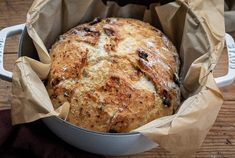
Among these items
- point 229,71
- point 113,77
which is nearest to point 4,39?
point 113,77

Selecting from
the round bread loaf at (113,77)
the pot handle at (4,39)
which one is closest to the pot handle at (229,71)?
the round bread loaf at (113,77)

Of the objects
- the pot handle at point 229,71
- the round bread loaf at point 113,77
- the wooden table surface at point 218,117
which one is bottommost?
the wooden table surface at point 218,117

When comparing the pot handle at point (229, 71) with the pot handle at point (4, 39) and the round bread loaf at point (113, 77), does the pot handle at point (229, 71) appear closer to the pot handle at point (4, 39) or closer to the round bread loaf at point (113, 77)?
the round bread loaf at point (113, 77)

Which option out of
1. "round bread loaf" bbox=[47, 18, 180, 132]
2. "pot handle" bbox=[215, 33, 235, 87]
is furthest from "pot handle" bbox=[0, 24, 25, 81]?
"pot handle" bbox=[215, 33, 235, 87]

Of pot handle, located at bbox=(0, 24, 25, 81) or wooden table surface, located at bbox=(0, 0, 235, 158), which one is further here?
wooden table surface, located at bbox=(0, 0, 235, 158)

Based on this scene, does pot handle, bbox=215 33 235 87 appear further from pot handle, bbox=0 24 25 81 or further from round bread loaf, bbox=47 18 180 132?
pot handle, bbox=0 24 25 81

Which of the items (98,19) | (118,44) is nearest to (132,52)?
(118,44)
